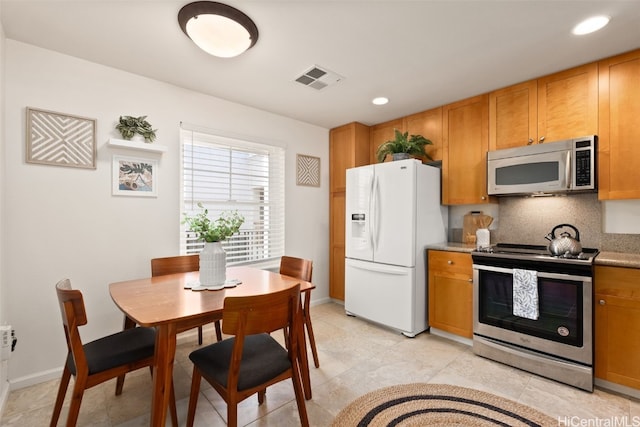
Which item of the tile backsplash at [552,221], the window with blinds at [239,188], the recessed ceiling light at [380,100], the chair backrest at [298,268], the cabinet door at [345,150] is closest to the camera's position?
the chair backrest at [298,268]

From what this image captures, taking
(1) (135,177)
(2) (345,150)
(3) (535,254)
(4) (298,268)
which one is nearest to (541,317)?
(3) (535,254)

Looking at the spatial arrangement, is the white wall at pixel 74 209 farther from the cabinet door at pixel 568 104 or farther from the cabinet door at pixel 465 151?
the cabinet door at pixel 568 104

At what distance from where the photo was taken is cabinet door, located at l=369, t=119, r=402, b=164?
3.80 m

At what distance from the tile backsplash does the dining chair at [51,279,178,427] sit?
10.4 feet

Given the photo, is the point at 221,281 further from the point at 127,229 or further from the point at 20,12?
the point at 20,12

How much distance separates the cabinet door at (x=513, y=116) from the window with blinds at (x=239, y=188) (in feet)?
7.65

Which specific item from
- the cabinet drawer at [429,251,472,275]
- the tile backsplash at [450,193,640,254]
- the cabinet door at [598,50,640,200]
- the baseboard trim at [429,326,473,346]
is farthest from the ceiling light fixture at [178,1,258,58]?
the baseboard trim at [429,326,473,346]

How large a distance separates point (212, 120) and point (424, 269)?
2.72 m

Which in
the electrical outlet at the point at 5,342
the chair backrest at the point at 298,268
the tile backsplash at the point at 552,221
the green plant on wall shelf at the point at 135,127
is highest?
the green plant on wall shelf at the point at 135,127

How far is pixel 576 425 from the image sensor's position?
1.73 meters

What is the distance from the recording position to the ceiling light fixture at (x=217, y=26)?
173cm

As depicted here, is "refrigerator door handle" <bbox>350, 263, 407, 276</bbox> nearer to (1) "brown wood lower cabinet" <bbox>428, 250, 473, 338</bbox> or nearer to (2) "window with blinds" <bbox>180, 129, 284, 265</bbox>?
(1) "brown wood lower cabinet" <bbox>428, 250, 473, 338</bbox>

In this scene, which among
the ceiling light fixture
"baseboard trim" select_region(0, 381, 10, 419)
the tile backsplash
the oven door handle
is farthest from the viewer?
the tile backsplash

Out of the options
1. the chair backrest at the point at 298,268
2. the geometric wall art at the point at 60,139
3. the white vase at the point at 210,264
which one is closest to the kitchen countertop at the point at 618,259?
the chair backrest at the point at 298,268
